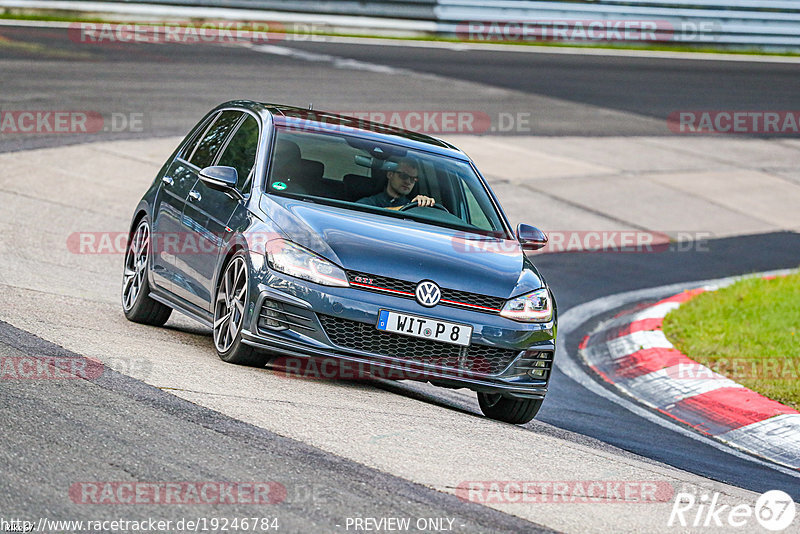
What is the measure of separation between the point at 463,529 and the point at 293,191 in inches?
134

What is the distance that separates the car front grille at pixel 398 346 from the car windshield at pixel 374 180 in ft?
3.41

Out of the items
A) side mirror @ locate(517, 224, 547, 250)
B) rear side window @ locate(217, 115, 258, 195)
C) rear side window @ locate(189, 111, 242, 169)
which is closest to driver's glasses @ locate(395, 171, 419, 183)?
side mirror @ locate(517, 224, 547, 250)

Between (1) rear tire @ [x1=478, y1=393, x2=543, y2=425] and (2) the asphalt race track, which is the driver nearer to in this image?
(2) the asphalt race track

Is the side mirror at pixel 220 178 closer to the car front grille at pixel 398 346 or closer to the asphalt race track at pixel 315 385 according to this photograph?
the asphalt race track at pixel 315 385

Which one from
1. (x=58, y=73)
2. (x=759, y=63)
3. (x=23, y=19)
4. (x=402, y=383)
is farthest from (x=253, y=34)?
(x=402, y=383)

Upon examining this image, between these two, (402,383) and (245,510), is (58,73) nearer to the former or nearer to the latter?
(402,383)

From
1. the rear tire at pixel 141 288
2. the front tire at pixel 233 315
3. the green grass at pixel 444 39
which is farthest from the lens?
the green grass at pixel 444 39

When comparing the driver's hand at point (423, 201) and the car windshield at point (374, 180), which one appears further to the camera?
the driver's hand at point (423, 201)

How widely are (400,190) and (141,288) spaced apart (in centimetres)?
206

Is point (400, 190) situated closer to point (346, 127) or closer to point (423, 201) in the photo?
point (423, 201)

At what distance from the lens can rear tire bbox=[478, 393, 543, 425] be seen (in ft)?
25.4

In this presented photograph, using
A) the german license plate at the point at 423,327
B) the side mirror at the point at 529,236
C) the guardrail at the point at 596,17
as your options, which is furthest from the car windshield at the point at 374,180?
the guardrail at the point at 596,17

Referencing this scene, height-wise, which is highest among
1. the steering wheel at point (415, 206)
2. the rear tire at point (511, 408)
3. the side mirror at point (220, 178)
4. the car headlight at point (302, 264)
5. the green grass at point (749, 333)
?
the side mirror at point (220, 178)

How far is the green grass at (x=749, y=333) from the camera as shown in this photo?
383 inches
